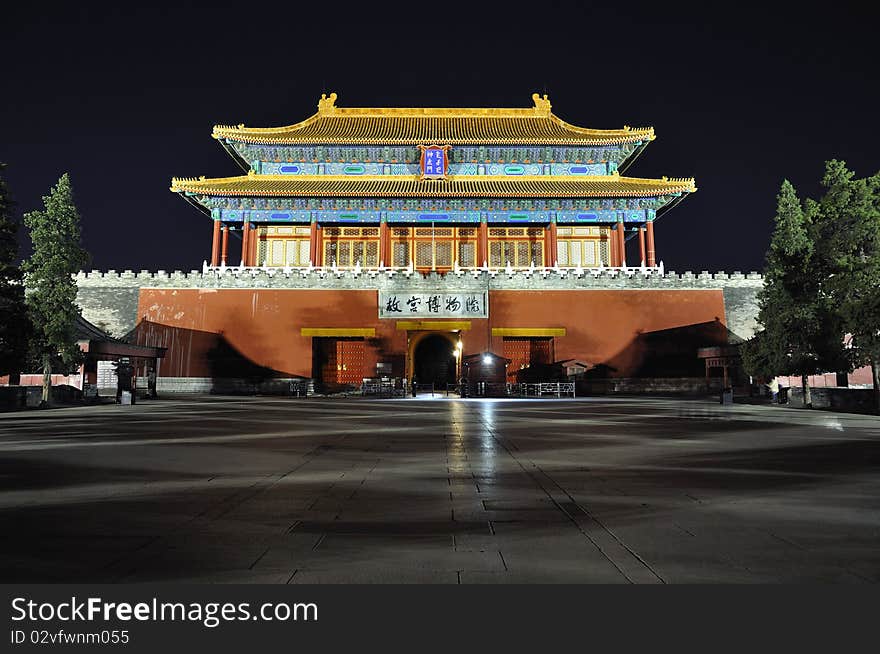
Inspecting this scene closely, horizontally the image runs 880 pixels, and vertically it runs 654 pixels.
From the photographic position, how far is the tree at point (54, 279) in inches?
747

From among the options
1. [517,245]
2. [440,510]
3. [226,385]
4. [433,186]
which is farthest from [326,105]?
[440,510]

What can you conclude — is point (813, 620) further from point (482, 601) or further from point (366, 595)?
point (366, 595)

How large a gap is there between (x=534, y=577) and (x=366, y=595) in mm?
768

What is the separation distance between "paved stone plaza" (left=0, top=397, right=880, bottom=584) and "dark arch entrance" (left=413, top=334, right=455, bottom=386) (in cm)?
2599

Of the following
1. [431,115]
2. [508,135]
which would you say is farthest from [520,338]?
[431,115]

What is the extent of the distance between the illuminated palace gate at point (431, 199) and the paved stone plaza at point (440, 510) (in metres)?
21.9

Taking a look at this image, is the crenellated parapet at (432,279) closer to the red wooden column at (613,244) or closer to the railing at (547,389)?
the red wooden column at (613,244)

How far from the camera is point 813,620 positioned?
235 centimetres

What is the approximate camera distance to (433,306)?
92.3 feet

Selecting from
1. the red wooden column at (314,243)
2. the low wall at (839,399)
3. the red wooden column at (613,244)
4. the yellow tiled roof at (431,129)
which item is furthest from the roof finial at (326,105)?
the low wall at (839,399)

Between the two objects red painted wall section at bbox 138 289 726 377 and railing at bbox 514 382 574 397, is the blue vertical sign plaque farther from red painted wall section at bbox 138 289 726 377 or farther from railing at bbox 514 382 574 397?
railing at bbox 514 382 574 397

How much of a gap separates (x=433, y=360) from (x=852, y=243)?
72.9ft

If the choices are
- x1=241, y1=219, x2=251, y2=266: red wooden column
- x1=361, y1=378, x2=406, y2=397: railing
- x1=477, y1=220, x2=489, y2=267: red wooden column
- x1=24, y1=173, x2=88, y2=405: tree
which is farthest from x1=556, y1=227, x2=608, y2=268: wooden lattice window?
x1=24, y1=173, x2=88, y2=405: tree

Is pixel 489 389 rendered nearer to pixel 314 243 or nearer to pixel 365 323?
pixel 365 323
